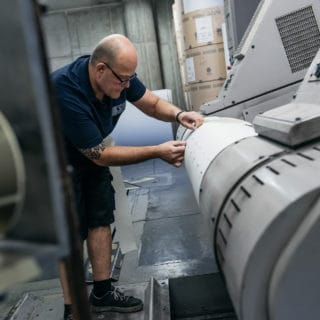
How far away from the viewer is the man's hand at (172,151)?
197 centimetres

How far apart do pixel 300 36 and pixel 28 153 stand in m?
2.66

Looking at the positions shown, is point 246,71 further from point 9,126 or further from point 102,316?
point 9,126

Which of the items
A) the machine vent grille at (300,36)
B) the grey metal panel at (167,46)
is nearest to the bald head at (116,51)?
the machine vent grille at (300,36)

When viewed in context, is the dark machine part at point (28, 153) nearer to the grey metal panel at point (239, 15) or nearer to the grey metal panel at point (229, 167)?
the grey metal panel at point (229, 167)

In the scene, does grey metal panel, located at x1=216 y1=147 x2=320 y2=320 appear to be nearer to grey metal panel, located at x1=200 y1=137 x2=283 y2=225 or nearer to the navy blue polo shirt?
grey metal panel, located at x1=200 y1=137 x2=283 y2=225

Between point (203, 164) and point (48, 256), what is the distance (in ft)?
4.40

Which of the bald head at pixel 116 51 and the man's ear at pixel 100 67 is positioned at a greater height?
the bald head at pixel 116 51

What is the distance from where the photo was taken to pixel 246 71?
117 inches

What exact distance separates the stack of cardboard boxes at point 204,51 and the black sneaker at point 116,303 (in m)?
3.58

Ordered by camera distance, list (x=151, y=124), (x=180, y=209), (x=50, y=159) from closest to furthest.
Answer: (x=50, y=159) < (x=180, y=209) < (x=151, y=124)

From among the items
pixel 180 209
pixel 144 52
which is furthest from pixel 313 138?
pixel 144 52

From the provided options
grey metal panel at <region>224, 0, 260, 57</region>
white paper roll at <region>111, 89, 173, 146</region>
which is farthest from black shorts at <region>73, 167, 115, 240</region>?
white paper roll at <region>111, 89, 173, 146</region>

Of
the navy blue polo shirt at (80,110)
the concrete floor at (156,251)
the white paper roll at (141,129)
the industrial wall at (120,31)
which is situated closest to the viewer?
the navy blue polo shirt at (80,110)

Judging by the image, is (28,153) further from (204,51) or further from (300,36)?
(204,51)
